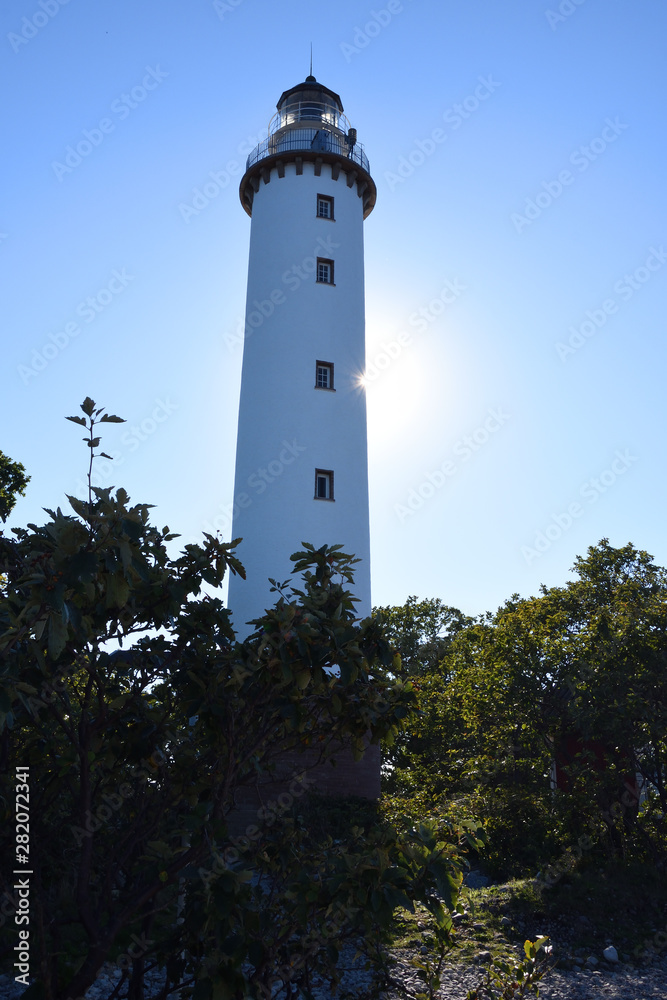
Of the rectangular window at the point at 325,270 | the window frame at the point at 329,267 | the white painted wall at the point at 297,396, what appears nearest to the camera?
the white painted wall at the point at 297,396

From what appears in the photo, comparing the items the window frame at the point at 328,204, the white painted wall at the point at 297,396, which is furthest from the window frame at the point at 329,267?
the window frame at the point at 328,204

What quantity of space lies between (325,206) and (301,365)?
6.63 metres

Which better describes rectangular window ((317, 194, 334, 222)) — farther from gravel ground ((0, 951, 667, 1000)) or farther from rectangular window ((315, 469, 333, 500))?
gravel ground ((0, 951, 667, 1000))

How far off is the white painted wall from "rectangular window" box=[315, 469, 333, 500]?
180mm

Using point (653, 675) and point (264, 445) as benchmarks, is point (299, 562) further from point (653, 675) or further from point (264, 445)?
point (264, 445)

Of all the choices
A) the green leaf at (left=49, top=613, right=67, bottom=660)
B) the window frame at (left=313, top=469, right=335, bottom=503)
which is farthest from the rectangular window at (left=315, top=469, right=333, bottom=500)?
the green leaf at (left=49, top=613, right=67, bottom=660)

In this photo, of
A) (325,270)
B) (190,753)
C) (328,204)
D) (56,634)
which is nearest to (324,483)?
(325,270)

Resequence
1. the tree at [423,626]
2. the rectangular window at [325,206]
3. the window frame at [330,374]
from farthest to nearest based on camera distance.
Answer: the tree at [423,626] < the rectangular window at [325,206] < the window frame at [330,374]

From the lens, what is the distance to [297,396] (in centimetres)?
2336

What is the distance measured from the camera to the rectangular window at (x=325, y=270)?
25094 millimetres

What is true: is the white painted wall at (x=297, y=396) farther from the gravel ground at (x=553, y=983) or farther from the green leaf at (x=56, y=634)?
the green leaf at (x=56, y=634)

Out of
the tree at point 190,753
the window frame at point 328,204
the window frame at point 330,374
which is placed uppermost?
the window frame at point 328,204

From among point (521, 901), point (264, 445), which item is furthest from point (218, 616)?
point (264, 445)

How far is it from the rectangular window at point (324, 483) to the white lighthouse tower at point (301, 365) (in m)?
0.03
